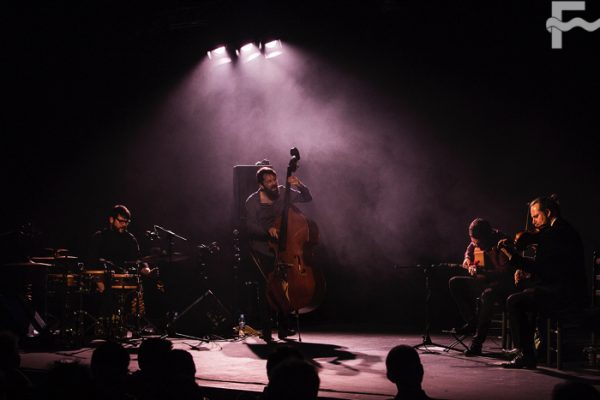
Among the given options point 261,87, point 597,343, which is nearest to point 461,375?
point 597,343

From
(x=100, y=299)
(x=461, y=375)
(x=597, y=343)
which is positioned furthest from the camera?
(x=100, y=299)

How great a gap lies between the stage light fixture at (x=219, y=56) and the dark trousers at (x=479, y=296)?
475 cm

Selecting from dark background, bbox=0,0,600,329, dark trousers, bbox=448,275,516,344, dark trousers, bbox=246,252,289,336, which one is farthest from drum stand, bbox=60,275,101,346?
dark trousers, bbox=448,275,516,344

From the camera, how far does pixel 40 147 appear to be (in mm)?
9945

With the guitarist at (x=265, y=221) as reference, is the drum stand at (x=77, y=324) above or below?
below

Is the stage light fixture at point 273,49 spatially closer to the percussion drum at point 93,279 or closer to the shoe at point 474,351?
the percussion drum at point 93,279

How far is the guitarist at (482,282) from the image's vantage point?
6191 mm

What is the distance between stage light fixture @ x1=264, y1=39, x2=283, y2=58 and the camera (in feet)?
30.6

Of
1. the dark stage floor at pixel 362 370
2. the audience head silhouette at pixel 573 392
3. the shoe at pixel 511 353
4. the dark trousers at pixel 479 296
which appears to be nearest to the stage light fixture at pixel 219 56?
the dark stage floor at pixel 362 370

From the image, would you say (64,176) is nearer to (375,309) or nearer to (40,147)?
(40,147)

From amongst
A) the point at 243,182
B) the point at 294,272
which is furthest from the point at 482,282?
the point at 243,182

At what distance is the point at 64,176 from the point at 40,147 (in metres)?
0.52

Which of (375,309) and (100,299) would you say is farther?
(375,309)

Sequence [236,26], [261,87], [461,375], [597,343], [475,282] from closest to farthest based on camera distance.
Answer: [461,375]
[597,343]
[475,282]
[236,26]
[261,87]
